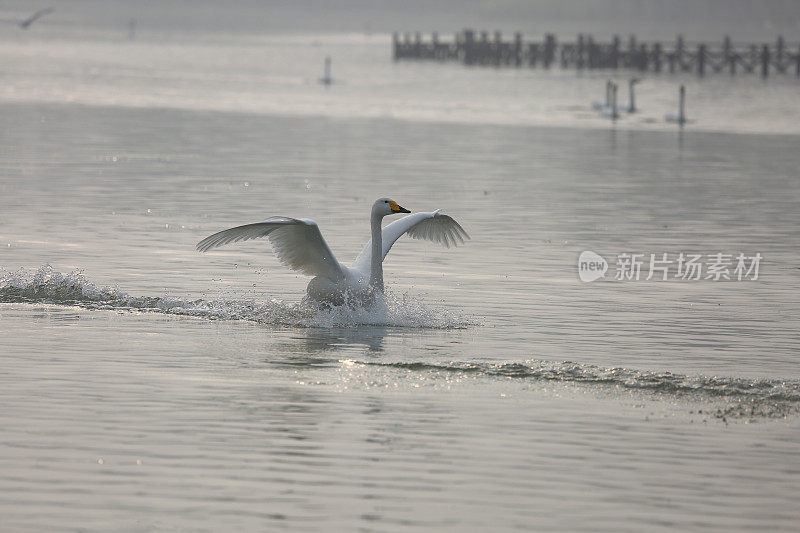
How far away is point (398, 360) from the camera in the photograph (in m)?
12.9

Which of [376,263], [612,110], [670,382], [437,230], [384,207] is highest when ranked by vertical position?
[612,110]

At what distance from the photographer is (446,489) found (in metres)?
9.10

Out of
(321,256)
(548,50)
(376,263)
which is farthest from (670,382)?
(548,50)

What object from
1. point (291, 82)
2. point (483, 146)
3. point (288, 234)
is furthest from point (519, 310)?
point (291, 82)

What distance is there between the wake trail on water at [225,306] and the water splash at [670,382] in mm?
1948

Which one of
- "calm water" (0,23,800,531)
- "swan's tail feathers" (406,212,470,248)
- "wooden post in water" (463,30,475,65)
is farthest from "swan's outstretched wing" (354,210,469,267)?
"wooden post in water" (463,30,475,65)

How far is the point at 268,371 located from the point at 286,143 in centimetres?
2902

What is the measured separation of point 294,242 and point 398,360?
7.47ft

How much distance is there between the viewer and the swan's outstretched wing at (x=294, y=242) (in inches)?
555

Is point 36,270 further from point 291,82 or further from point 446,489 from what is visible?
point 291,82

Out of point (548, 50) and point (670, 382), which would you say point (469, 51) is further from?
point (670, 382)

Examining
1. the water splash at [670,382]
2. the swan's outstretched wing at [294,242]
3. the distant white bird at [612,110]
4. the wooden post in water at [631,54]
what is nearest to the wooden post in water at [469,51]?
the wooden post in water at [631,54]

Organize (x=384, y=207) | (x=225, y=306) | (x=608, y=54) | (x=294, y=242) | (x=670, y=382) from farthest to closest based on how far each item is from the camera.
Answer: (x=608, y=54)
(x=225, y=306)
(x=384, y=207)
(x=294, y=242)
(x=670, y=382)

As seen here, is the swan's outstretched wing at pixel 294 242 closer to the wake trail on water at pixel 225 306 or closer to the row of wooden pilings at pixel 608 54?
the wake trail on water at pixel 225 306
